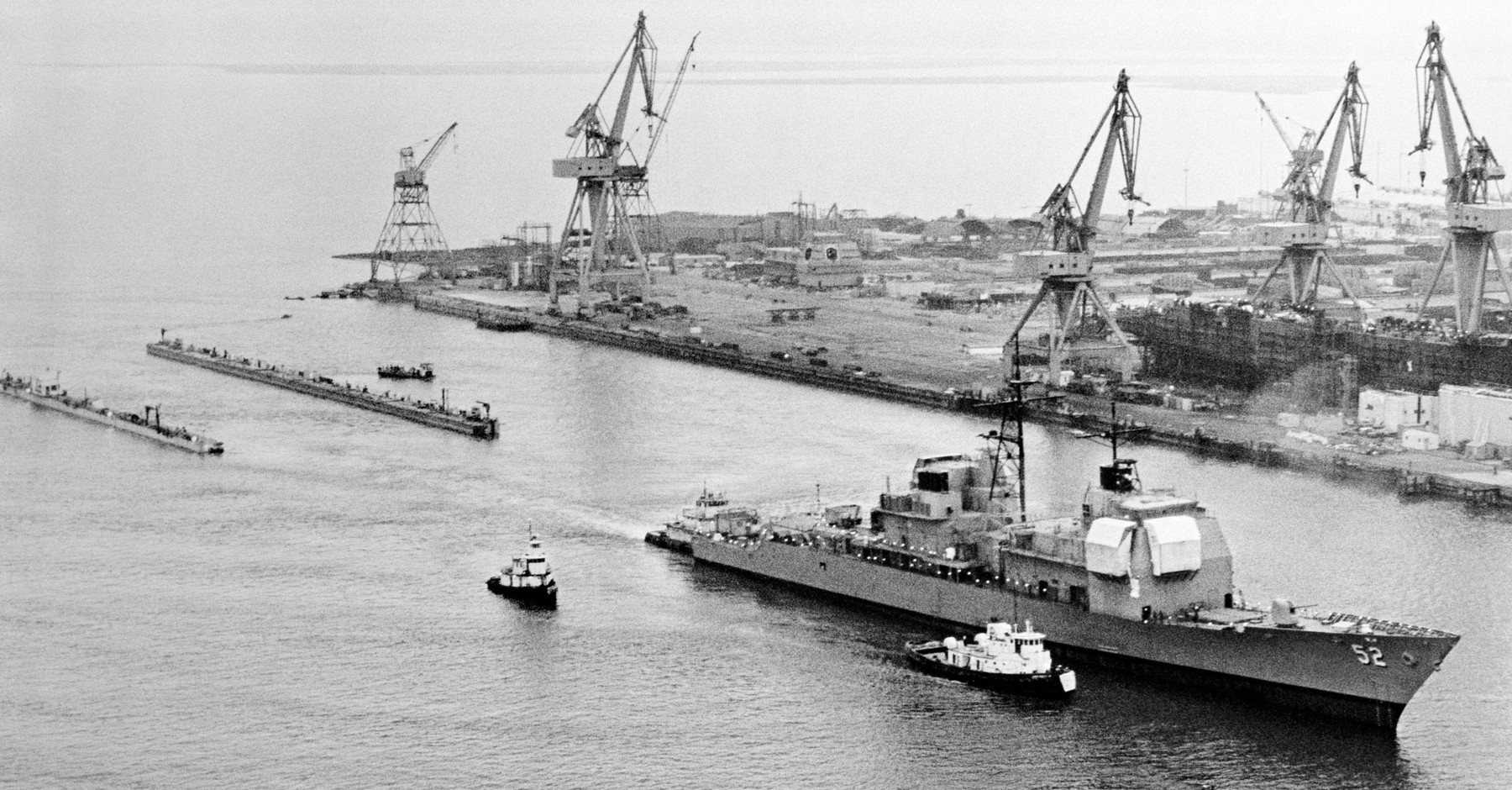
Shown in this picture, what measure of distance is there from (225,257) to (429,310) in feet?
73.8

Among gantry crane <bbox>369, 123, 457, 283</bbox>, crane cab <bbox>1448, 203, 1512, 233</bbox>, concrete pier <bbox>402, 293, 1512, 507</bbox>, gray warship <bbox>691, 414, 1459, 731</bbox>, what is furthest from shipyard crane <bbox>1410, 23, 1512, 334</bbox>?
gantry crane <bbox>369, 123, 457, 283</bbox>

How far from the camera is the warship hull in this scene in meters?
19.9

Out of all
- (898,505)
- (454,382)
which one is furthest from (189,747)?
(454,382)

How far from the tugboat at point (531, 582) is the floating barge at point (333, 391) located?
1203 centimetres

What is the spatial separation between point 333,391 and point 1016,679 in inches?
976

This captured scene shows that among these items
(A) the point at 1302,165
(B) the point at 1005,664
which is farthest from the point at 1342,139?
(B) the point at 1005,664

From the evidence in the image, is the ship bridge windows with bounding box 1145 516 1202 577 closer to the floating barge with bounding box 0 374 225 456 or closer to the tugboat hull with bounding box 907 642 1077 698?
the tugboat hull with bounding box 907 642 1077 698

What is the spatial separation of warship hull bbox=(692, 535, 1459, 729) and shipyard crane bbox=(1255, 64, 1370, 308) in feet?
83.3

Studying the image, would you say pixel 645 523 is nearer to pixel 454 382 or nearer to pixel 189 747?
pixel 189 747

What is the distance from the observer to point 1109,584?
21984 mm

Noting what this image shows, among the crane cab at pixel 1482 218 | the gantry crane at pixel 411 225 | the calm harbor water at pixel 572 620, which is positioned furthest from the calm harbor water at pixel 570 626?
the gantry crane at pixel 411 225

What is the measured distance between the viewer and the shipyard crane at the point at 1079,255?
42500 mm

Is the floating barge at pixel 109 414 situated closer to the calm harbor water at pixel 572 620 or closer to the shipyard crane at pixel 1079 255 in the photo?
the calm harbor water at pixel 572 620

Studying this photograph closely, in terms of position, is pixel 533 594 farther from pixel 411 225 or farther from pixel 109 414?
pixel 411 225
